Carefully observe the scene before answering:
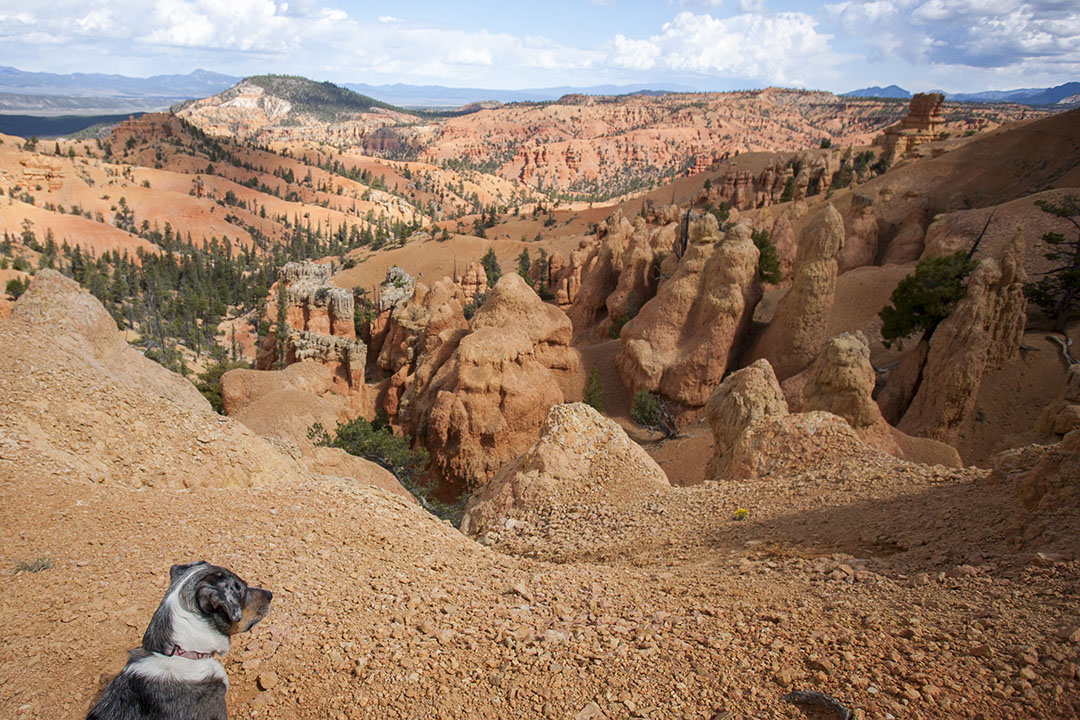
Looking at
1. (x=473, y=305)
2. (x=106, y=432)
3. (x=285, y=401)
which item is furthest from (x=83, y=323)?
(x=473, y=305)

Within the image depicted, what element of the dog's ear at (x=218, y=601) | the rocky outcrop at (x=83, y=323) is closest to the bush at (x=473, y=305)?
the rocky outcrop at (x=83, y=323)

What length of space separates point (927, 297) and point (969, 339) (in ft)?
10.9

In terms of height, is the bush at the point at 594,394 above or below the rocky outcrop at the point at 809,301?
below

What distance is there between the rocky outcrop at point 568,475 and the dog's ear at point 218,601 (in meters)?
6.57

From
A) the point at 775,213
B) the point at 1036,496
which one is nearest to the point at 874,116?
the point at 775,213

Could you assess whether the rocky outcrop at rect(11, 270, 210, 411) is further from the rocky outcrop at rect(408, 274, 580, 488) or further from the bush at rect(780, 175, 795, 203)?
the bush at rect(780, 175, 795, 203)

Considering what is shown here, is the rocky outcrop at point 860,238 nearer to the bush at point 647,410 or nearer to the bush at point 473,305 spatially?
the bush at point 647,410

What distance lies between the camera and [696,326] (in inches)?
918

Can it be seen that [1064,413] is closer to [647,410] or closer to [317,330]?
[647,410]

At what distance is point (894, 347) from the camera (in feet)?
73.7

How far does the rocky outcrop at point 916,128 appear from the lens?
5884cm

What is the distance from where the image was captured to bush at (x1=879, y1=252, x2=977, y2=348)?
1903 centimetres

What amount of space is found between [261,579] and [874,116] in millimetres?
187956

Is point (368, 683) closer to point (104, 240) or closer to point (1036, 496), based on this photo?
point (1036, 496)
